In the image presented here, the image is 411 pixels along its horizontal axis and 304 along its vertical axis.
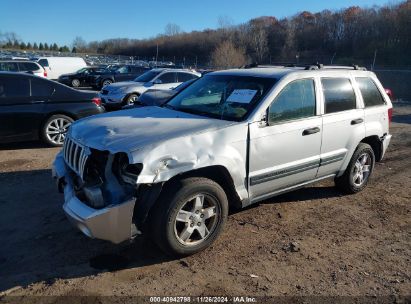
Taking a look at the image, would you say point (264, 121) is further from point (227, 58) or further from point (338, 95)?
point (227, 58)

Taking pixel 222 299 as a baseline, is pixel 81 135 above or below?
above

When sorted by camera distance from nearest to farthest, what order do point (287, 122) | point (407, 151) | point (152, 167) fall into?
point (152, 167) → point (287, 122) → point (407, 151)

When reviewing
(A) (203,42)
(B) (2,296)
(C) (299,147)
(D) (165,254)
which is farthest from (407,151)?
(A) (203,42)

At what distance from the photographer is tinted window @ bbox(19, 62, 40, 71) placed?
19.8m

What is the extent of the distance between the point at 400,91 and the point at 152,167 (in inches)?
1005

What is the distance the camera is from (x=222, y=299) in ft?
10.8

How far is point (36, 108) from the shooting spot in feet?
25.3

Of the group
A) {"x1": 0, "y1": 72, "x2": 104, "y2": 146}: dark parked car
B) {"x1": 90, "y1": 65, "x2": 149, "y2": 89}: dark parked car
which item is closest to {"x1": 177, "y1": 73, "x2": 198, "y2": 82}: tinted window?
{"x1": 0, "y1": 72, "x2": 104, "y2": 146}: dark parked car

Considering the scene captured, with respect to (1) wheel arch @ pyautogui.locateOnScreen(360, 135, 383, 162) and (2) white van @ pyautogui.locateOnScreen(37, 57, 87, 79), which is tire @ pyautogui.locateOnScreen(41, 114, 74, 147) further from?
(2) white van @ pyautogui.locateOnScreen(37, 57, 87, 79)

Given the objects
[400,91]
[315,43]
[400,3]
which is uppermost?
[400,3]

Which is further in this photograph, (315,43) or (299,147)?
(315,43)

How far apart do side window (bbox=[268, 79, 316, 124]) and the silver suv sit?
1 cm

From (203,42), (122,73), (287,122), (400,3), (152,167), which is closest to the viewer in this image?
(152,167)

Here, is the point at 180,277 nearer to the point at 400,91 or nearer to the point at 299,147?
the point at 299,147
